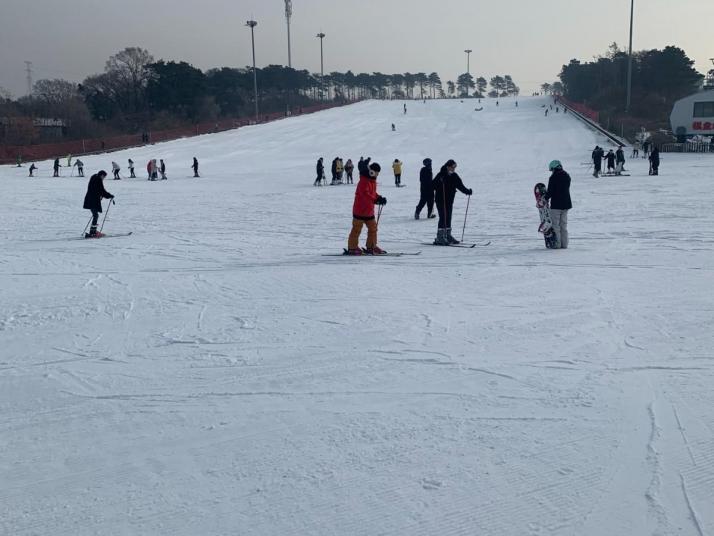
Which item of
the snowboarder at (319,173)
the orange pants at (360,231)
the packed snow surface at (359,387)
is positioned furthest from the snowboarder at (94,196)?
the snowboarder at (319,173)

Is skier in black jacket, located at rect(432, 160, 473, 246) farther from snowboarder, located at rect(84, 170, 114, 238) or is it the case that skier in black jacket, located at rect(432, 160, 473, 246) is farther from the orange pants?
snowboarder, located at rect(84, 170, 114, 238)

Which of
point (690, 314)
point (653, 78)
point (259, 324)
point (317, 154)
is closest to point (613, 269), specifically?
point (690, 314)

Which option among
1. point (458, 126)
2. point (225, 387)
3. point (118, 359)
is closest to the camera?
point (225, 387)

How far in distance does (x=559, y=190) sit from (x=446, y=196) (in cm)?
190

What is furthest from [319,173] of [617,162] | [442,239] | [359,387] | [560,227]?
[359,387]

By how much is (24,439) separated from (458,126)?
5797 centimetres

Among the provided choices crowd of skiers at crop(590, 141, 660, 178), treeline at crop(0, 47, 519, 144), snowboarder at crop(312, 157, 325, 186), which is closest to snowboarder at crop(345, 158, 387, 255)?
snowboarder at crop(312, 157, 325, 186)

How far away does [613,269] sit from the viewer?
934 cm

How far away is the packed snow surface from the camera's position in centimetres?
346

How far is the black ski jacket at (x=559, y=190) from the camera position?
432 inches

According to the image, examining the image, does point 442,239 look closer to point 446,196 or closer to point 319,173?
point 446,196

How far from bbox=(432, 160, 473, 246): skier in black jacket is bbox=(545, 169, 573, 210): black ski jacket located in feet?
4.59

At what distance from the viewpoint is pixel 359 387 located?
5.07 metres

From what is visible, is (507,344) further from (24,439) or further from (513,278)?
(24,439)
